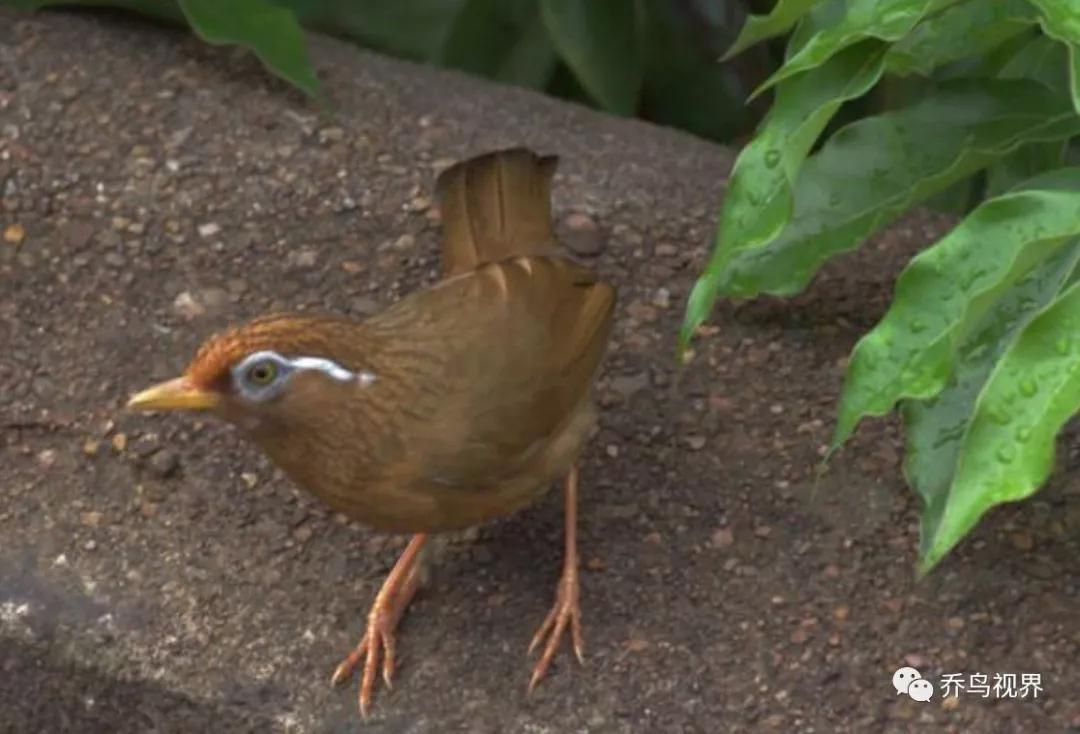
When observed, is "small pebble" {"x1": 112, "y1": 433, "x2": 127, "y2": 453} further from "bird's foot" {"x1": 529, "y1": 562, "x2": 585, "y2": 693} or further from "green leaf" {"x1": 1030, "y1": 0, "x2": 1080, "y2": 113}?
"green leaf" {"x1": 1030, "y1": 0, "x2": 1080, "y2": 113}

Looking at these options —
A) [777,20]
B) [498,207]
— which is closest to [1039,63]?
[777,20]

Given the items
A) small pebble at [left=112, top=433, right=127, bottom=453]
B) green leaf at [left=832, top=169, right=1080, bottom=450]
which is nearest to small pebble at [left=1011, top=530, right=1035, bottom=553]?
green leaf at [left=832, top=169, right=1080, bottom=450]

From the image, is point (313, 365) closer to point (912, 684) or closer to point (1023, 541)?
point (912, 684)

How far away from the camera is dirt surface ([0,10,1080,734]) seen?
405 cm

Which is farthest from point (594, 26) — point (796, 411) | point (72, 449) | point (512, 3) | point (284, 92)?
point (72, 449)

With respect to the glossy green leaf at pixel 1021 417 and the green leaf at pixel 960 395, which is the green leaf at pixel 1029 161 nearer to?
the green leaf at pixel 960 395

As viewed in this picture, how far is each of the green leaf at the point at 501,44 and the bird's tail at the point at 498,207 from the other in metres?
1.48

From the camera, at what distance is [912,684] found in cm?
401

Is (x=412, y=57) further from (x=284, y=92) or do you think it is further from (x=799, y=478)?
(x=799, y=478)

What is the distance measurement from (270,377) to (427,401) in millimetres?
332

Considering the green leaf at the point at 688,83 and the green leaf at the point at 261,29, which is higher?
the green leaf at the point at 261,29

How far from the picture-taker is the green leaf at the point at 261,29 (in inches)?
200

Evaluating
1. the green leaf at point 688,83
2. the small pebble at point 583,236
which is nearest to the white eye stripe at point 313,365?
the small pebble at point 583,236

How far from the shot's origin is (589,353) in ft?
14.0
